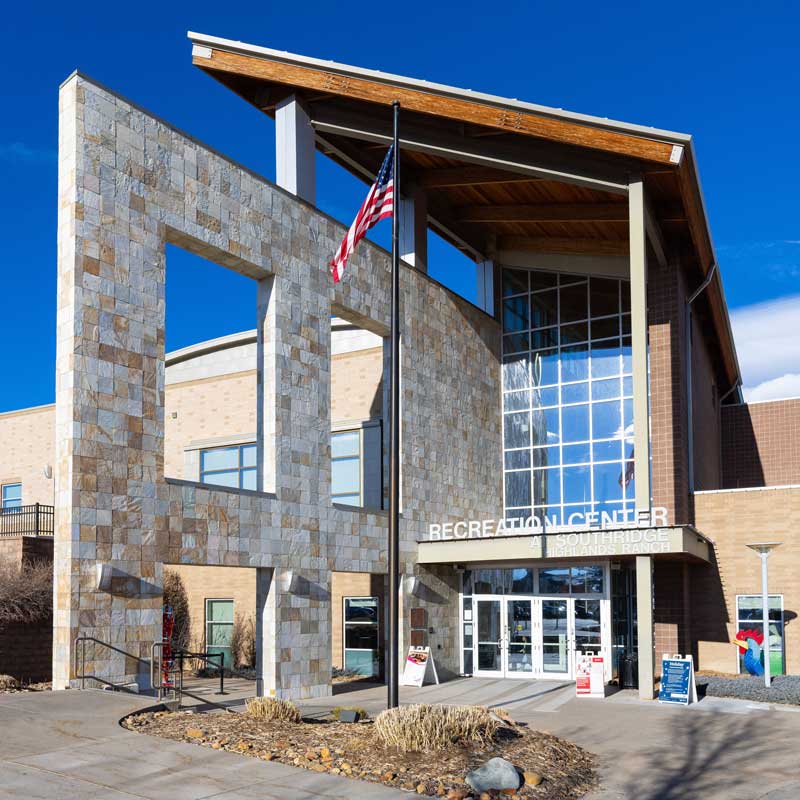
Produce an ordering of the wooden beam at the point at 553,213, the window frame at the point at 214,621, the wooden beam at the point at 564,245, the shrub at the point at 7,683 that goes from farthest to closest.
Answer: the window frame at the point at 214,621 < the wooden beam at the point at 564,245 < the wooden beam at the point at 553,213 < the shrub at the point at 7,683

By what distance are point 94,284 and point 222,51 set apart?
31.2ft

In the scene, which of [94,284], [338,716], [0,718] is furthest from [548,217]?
[0,718]

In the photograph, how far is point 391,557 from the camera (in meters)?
14.6

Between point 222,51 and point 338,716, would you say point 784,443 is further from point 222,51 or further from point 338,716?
point 338,716

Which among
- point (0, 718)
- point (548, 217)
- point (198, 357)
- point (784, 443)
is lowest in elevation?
point (0, 718)

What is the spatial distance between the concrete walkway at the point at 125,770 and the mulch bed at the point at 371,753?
36 cm

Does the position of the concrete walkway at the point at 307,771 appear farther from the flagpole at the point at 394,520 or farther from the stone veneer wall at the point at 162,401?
the flagpole at the point at 394,520

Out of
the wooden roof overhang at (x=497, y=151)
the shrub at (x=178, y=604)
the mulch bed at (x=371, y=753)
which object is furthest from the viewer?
the shrub at (x=178, y=604)

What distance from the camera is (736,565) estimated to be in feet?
86.9

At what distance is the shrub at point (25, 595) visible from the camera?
73.5 ft

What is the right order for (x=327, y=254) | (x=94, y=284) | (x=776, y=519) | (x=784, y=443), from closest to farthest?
1. (x=94, y=284)
2. (x=327, y=254)
3. (x=776, y=519)
4. (x=784, y=443)

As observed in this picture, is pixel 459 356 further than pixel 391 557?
Yes

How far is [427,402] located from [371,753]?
15.3 metres

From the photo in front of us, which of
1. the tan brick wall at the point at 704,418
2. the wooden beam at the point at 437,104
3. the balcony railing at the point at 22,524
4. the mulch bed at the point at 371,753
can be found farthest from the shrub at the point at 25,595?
the tan brick wall at the point at 704,418
